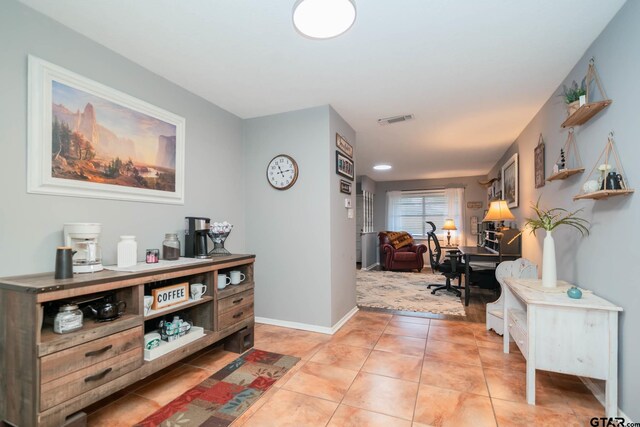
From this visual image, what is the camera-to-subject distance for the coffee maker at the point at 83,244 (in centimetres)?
173

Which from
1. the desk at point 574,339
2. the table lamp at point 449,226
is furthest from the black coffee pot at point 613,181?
the table lamp at point 449,226

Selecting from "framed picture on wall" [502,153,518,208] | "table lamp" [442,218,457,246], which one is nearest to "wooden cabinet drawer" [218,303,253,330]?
Result: "framed picture on wall" [502,153,518,208]

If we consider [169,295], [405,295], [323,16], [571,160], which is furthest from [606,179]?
[405,295]

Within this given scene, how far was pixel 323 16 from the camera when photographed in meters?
1.52

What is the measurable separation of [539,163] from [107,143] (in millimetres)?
4002

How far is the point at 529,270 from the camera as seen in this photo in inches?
108

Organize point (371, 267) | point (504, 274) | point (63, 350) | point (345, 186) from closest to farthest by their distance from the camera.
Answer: point (63, 350), point (504, 274), point (345, 186), point (371, 267)

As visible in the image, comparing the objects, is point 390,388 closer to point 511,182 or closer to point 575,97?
point 575,97

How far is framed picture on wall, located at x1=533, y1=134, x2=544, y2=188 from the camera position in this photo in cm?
305

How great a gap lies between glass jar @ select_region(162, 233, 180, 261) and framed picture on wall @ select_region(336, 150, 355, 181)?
176 cm

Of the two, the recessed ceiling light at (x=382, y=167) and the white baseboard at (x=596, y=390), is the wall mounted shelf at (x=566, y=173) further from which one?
the recessed ceiling light at (x=382, y=167)

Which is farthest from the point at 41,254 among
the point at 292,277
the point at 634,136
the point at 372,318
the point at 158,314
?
the point at 634,136

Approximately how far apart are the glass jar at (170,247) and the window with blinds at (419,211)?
675cm

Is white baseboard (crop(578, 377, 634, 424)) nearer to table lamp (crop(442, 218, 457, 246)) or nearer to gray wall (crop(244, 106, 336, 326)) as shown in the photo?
gray wall (crop(244, 106, 336, 326))
